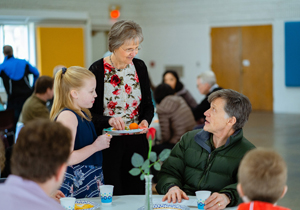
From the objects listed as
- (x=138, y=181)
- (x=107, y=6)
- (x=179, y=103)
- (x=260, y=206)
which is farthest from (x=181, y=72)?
(x=260, y=206)

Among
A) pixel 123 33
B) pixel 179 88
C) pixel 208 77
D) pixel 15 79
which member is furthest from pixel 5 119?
pixel 123 33

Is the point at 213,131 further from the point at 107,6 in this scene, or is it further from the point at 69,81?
the point at 107,6

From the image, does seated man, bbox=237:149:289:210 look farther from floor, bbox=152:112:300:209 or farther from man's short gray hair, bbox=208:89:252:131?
floor, bbox=152:112:300:209

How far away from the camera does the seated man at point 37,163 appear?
4.22 ft

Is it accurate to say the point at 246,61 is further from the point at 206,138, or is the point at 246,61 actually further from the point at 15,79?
the point at 206,138

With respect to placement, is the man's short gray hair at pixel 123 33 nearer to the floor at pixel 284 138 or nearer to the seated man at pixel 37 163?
the seated man at pixel 37 163

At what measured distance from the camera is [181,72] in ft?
45.0

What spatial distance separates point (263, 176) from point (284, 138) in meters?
7.30

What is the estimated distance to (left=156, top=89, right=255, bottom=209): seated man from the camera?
2523mm

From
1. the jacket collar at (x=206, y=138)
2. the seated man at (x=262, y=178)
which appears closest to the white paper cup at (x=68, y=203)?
the seated man at (x=262, y=178)

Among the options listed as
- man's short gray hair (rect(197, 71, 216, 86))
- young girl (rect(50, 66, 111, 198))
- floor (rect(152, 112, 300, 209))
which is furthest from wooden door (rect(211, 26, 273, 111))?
young girl (rect(50, 66, 111, 198))

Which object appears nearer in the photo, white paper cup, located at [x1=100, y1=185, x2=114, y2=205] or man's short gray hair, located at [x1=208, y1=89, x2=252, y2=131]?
white paper cup, located at [x1=100, y1=185, x2=114, y2=205]

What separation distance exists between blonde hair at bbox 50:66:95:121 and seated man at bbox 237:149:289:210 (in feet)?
4.37

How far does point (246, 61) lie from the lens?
12.8 meters
